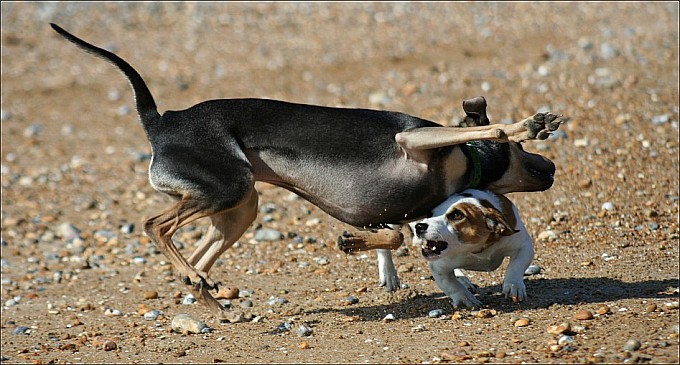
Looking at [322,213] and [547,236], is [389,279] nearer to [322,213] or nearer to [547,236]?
[547,236]

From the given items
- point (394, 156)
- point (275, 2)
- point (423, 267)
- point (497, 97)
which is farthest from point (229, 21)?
point (394, 156)

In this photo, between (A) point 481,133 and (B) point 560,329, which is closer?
(B) point 560,329

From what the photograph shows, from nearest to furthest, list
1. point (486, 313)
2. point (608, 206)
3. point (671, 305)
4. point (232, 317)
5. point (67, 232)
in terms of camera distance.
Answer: point (671, 305) → point (486, 313) → point (232, 317) → point (608, 206) → point (67, 232)

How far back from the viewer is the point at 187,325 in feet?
23.5

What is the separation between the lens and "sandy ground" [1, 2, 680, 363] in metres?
6.49

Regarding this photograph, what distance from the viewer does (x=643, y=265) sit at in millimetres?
7520

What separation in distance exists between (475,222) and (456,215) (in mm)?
122

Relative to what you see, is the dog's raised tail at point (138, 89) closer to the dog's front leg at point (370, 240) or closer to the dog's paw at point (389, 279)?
the dog's front leg at point (370, 240)

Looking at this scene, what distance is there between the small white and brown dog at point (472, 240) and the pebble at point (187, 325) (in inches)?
64.2

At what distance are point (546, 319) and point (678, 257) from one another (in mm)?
1890

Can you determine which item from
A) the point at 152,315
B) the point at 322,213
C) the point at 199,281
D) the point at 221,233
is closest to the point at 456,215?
the point at 199,281

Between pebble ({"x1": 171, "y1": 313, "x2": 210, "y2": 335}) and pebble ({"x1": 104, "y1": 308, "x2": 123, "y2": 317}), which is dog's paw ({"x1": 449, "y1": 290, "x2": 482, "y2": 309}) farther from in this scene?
pebble ({"x1": 104, "y1": 308, "x2": 123, "y2": 317})

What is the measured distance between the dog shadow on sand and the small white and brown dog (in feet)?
0.46

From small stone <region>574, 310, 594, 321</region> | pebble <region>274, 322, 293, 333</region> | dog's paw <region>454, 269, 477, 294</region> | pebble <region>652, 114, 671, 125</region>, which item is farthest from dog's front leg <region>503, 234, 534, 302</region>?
pebble <region>652, 114, 671, 125</region>
